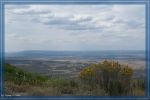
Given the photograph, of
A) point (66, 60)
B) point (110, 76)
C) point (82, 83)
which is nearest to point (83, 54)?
point (66, 60)

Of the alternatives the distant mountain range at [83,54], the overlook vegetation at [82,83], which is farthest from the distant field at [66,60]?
the overlook vegetation at [82,83]

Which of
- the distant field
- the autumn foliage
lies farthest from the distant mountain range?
the autumn foliage

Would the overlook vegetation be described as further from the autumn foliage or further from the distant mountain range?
the distant mountain range

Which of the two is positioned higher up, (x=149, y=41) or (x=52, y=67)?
(x=149, y=41)

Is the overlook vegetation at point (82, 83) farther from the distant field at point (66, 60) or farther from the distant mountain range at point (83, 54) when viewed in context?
the distant mountain range at point (83, 54)

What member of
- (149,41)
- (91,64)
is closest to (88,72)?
(91,64)

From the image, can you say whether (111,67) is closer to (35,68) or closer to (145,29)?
(145,29)

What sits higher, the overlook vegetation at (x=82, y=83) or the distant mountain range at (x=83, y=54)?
the distant mountain range at (x=83, y=54)

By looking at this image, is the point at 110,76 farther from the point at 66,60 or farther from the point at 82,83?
the point at 66,60
